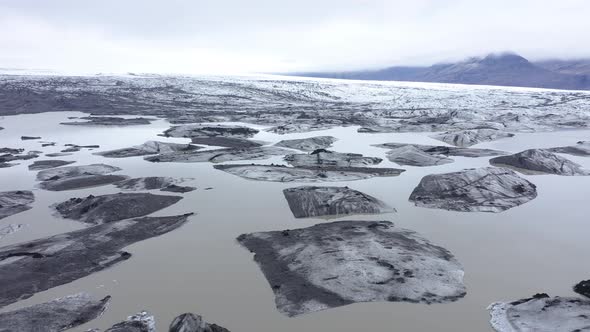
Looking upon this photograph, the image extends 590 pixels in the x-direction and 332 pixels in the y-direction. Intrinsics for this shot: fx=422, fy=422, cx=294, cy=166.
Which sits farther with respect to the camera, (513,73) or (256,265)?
(513,73)

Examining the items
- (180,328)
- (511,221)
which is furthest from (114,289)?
(511,221)

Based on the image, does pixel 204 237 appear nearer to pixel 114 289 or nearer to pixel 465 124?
pixel 114 289

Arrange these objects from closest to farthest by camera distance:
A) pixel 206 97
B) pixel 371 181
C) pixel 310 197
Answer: pixel 310 197
pixel 371 181
pixel 206 97

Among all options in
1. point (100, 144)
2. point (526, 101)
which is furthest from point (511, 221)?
point (526, 101)

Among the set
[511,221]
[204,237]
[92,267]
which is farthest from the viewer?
[511,221]

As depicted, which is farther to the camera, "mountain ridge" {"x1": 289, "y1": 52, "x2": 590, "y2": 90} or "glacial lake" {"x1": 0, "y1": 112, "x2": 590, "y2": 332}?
"mountain ridge" {"x1": 289, "y1": 52, "x2": 590, "y2": 90}

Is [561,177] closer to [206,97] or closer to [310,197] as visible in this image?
[310,197]

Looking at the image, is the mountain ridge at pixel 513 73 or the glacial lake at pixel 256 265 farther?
the mountain ridge at pixel 513 73

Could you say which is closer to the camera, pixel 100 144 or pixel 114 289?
pixel 114 289
